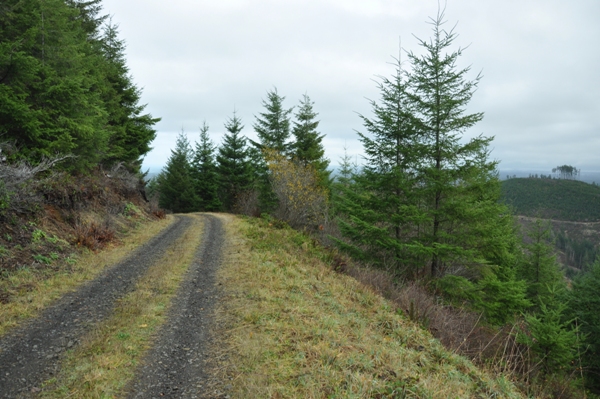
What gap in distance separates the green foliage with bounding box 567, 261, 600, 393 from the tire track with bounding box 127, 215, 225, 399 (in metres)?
17.9

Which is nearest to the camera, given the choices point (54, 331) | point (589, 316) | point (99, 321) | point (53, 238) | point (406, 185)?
point (54, 331)

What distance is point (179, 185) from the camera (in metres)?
39.2

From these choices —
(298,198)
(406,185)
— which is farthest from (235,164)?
(406,185)

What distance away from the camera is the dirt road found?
4.16 m

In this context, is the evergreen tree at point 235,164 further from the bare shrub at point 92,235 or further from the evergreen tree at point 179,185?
the bare shrub at point 92,235

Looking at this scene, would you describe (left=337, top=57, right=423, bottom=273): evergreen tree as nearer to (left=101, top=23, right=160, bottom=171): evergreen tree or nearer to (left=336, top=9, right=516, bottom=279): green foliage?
(left=336, top=9, right=516, bottom=279): green foliage

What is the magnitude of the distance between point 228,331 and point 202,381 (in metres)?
1.41

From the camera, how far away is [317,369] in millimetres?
4562

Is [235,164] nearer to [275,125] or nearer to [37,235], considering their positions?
[275,125]

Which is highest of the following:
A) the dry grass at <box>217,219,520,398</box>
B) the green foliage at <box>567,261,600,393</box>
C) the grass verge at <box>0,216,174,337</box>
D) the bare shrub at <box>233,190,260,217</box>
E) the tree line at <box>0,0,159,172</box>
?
the tree line at <box>0,0,159,172</box>

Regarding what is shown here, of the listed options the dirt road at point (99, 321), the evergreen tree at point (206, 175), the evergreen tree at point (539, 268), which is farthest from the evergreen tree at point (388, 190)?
the evergreen tree at point (206, 175)

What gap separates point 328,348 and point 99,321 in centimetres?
431

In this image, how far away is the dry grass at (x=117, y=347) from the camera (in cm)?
402

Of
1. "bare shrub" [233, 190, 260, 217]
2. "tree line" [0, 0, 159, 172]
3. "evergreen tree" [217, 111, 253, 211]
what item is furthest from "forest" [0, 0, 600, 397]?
"evergreen tree" [217, 111, 253, 211]
